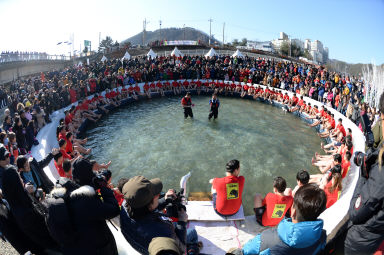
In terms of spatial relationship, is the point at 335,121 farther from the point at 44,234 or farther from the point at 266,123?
the point at 44,234

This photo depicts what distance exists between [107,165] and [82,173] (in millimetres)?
4565

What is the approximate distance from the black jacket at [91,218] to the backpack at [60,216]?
46 millimetres

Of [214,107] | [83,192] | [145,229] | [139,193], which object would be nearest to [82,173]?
[83,192]

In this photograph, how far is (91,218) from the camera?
2.24 meters

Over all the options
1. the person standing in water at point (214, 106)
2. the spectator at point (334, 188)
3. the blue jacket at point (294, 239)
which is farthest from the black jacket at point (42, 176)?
the person standing in water at point (214, 106)

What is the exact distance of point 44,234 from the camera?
2.91m

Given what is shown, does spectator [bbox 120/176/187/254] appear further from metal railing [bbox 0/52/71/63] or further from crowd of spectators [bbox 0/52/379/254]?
metal railing [bbox 0/52/71/63]

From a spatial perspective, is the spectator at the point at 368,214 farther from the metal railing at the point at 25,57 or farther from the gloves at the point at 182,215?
the metal railing at the point at 25,57

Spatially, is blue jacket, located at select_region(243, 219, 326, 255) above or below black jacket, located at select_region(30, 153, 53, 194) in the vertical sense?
above

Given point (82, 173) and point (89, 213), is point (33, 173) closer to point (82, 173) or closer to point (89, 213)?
point (82, 173)

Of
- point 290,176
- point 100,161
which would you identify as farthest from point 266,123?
point 100,161

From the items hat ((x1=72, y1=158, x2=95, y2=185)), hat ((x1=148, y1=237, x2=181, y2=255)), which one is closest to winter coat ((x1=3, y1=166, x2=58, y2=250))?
hat ((x1=72, y1=158, x2=95, y2=185))

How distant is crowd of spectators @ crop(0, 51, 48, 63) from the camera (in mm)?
26263

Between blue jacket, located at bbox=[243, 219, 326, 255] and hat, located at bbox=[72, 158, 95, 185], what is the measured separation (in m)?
1.87
